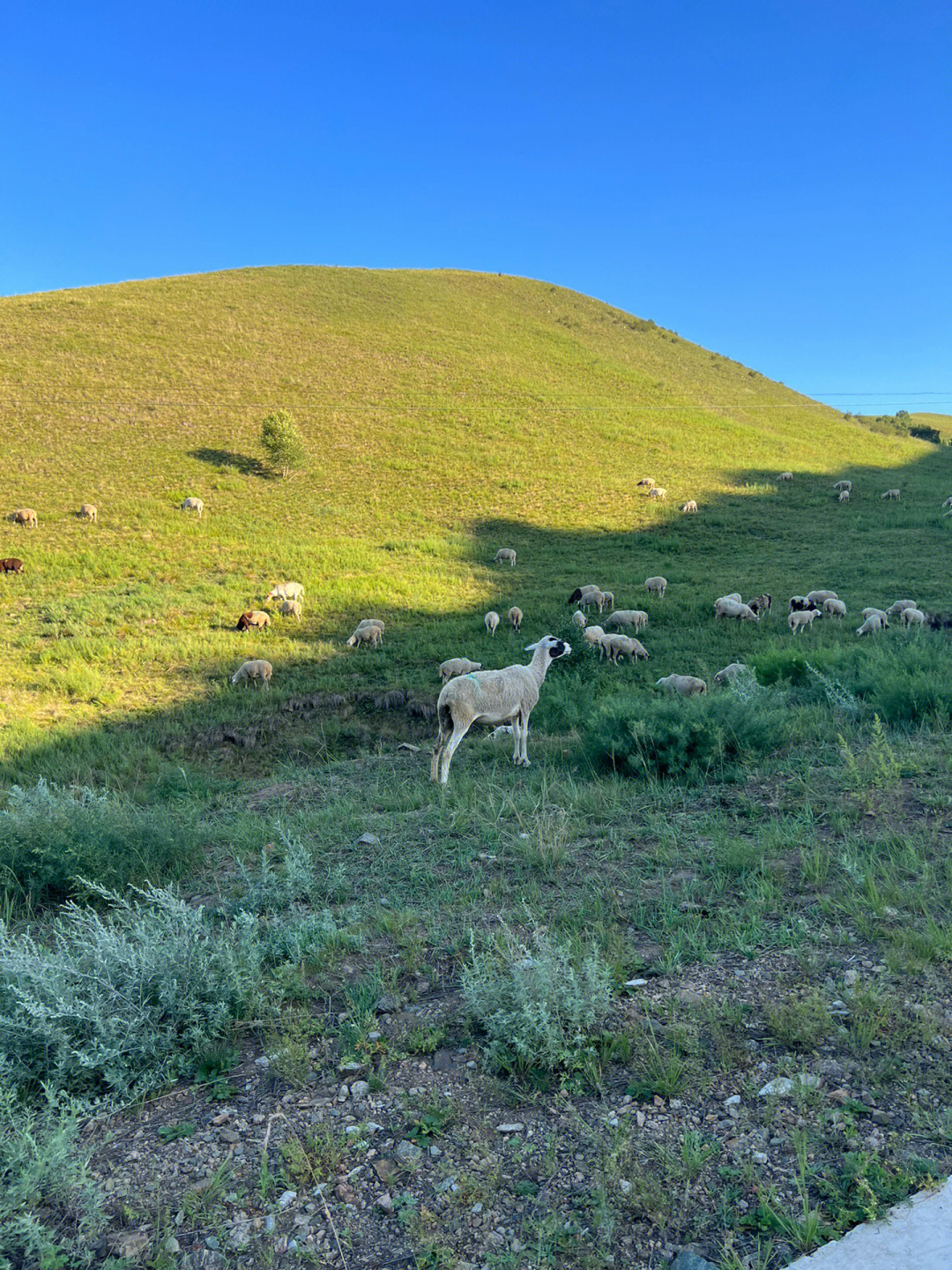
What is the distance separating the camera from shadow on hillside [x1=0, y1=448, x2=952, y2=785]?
1288cm

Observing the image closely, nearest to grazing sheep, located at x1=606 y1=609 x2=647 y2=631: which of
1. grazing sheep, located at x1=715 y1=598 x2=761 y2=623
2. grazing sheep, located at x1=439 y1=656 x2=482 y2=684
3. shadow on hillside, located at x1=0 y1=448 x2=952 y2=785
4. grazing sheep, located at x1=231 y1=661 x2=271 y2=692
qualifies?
shadow on hillside, located at x1=0 y1=448 x2=952 y2=785

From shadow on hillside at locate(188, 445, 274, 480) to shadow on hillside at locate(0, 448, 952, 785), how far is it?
0.55 meters

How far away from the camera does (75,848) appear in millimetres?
5957

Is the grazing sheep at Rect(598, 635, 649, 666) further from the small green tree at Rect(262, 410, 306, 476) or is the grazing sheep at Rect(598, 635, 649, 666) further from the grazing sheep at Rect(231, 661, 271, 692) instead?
the small green tree at Rect(262, 410, 306, 476)

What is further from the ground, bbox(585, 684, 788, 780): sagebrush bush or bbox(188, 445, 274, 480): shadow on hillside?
bbox(188, 445, 274, 480): shadow on hillside

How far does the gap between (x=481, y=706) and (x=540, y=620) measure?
1179cm

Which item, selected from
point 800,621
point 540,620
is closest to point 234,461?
point 540,620

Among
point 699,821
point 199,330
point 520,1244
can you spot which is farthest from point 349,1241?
point 199,330

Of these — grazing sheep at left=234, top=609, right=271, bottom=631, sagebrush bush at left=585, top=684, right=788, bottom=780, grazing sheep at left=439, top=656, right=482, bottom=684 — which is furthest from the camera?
grazing sheep at left=234, top=609, right=271, bottom=631

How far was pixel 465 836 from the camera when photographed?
21.5 feet

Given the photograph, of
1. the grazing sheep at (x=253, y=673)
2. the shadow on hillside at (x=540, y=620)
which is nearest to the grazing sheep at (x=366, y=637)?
the shadow on hillside at (x=540, y=620)

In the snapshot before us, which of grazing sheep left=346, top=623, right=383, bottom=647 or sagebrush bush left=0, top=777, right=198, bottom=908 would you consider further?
grazing sheep left=346, top=623, right=383, bottom=647

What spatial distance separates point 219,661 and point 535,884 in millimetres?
14162

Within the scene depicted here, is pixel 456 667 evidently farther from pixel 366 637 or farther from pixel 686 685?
pixel 686 685
